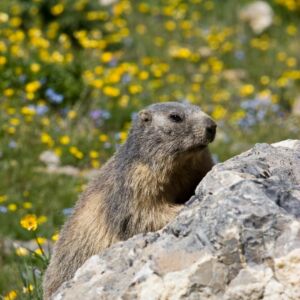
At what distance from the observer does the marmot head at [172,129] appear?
17.4 ft

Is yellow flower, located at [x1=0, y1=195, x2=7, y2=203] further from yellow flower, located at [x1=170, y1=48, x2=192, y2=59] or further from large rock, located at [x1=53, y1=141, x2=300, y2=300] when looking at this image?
yellow flower, located at [x1=170, y1=48, x2=192, y2=59]

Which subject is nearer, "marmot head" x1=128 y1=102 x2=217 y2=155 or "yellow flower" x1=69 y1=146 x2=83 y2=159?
"marmot head" x1=128 y1=102 x2=217 y2=155

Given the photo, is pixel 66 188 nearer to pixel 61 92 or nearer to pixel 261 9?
pixel 61 92

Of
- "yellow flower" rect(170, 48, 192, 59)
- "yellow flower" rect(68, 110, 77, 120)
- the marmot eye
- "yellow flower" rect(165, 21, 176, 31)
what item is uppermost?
"yellow flower" rect(165, 21, 176, 31)

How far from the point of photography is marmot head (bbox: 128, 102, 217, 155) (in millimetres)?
5316

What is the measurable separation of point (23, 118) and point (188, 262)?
22.1ft

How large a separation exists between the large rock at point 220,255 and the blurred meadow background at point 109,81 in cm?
297

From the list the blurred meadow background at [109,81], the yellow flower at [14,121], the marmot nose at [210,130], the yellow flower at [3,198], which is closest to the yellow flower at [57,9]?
the blurred meadow background at [109,81]

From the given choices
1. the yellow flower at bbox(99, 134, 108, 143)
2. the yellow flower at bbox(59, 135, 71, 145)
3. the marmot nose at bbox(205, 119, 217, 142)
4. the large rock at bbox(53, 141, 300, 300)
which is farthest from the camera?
the yellow flower at bbox(99, 134, 108, 143)

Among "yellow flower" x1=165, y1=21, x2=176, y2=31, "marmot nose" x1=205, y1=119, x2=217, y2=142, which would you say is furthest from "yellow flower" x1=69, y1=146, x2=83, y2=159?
"yellow flower" x1=165, y1=21, x2=176, y2=31

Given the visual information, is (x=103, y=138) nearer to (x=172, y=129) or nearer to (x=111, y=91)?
(x=111, y=91)

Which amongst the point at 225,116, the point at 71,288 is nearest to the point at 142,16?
the point at 225,116

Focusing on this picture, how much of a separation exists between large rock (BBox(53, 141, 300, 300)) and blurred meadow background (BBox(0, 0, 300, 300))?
9.76ft

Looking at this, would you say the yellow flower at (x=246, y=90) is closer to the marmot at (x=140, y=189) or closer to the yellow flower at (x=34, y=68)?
the yellow flower at (x=34, y=68)
